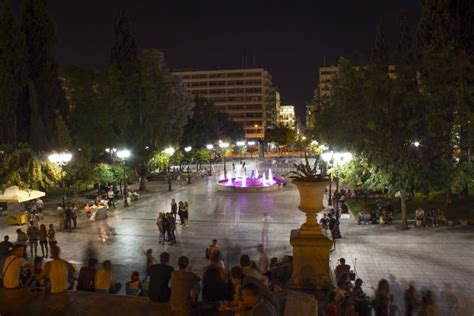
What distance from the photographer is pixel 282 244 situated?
17.9m

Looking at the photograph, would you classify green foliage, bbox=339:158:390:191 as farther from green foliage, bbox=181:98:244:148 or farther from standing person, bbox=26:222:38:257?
green foliage, bbox=181:98:244:148

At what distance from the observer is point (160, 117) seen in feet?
124

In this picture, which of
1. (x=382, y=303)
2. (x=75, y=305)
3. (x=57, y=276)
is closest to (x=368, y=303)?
(x=382, y=303)

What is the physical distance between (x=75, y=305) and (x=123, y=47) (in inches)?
1339

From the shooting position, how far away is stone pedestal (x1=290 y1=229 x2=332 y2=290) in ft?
30.5

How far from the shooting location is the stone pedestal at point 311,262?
930 centimetres

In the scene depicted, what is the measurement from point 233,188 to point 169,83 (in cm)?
1053

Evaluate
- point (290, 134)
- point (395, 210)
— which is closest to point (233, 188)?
point (395, 210)

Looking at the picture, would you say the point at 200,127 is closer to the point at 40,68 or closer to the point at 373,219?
the point at 40,68

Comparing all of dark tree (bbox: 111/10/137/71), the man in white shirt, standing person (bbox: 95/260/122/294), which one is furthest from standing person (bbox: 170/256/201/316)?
dark tree (bbox: 111/10/137/71)

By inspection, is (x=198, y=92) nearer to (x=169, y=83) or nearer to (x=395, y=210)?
(x=169, y=83)

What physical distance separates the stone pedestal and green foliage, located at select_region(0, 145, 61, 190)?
1874 centimetres

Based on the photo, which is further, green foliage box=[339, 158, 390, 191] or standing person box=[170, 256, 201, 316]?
green foliage box=[339, 158, 390, 191]

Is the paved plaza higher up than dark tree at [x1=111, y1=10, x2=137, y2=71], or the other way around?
dark tree at [x1=111, y1=10, x2=137, y2=71]
